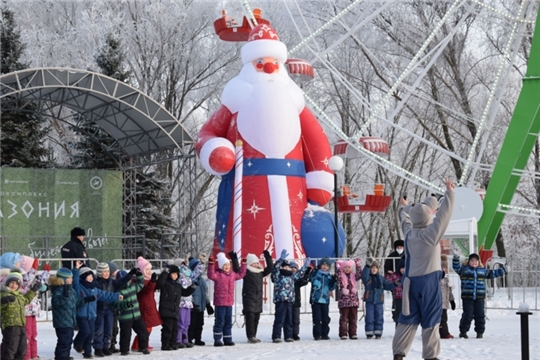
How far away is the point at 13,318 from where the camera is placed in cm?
926

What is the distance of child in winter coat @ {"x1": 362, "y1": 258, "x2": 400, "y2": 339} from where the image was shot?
494 inches

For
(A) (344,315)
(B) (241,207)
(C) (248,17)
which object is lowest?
(A) (344,315)

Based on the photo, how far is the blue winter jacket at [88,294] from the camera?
10.4m

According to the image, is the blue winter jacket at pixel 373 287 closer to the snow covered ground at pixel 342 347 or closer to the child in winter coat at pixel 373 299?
the child in winter coat at pixel 373 299

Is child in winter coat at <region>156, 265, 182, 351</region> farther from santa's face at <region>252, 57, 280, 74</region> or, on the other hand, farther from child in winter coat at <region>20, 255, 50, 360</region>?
santa's face at <region>252, 57, 280, 74</region>

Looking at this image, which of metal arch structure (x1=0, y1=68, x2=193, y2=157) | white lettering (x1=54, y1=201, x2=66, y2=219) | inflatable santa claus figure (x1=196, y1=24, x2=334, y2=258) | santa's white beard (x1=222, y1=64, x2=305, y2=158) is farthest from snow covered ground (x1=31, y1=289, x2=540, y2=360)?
white lettering (x1=54, y1=201, x2=66, y2=219)

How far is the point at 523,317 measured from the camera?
289 inches

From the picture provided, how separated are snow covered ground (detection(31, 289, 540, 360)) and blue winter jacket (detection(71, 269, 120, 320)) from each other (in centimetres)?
60

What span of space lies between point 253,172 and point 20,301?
25.2ft

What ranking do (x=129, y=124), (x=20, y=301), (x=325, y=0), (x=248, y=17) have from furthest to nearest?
(x=325, y=0) < (x=129, y=124) < (x=248, y=17) < (x=20, y=301)

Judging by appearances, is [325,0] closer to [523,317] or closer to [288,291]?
[288,291]

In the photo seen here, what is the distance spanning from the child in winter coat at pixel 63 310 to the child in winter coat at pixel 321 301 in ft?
12.0

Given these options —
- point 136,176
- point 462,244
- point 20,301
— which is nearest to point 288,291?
point 20,301

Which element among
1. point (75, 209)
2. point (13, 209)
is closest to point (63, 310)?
point (13, 209)
